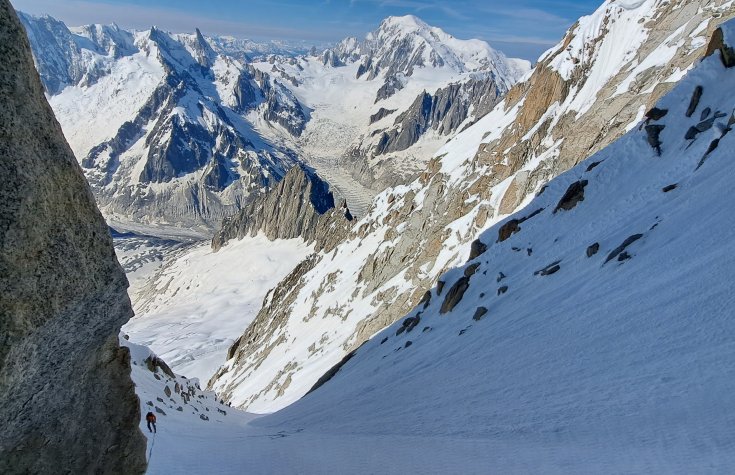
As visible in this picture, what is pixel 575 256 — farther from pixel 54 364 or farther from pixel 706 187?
pixel 54 364

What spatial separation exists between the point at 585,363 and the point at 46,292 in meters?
10.8

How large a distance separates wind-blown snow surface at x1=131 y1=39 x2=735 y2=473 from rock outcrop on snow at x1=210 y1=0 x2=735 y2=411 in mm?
4421

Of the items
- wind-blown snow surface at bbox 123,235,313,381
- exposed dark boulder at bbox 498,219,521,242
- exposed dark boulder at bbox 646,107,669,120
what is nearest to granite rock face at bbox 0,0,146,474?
exposed dark boulder at bbox 498,219,521,242

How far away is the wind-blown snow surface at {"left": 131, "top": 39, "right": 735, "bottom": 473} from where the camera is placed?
25.0 ft

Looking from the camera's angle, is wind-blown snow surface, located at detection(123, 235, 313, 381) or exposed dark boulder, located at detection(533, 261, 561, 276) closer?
exposed dark boulder, located at detection(533, 261, 561, 276)

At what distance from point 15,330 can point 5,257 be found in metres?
1.12

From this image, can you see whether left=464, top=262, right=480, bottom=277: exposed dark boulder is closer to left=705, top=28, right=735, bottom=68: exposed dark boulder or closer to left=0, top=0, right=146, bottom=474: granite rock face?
left=705, top=28, right=735, bottom=68: exposed dark boulder

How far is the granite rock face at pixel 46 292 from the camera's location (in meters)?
7.03

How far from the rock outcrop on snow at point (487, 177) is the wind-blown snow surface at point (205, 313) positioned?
43410 mm

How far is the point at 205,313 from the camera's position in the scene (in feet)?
533

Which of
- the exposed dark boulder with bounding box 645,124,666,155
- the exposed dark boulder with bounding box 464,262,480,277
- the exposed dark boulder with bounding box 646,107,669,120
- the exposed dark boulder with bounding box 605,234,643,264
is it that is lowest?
the exposed dark boulder with bounding box 464,262,480,277

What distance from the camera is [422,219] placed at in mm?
64062

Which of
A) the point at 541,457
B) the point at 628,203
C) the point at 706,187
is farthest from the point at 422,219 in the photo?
the point at 541,457

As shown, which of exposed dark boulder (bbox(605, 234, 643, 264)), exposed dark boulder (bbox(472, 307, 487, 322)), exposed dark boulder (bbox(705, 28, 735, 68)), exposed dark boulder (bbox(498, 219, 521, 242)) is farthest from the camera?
exposed dark boulder (bbox(498, 219, 521, 242))
